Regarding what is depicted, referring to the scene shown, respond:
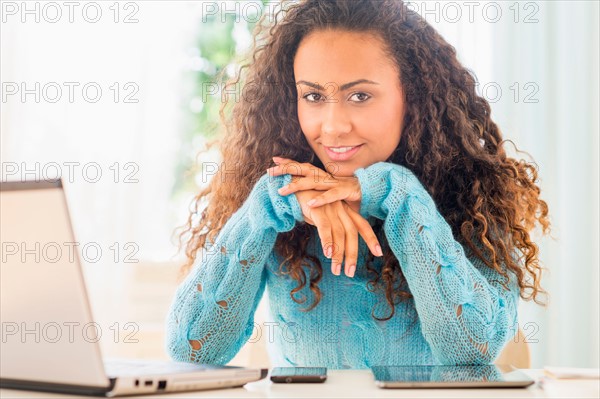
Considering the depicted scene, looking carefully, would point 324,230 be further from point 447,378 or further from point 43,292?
point 43,292

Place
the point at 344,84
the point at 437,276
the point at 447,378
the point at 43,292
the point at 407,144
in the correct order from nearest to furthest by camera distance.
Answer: the point at 43,292 < the point at 447,378 < the point at 437,276 < the point at 344,84 < the point at 407,144

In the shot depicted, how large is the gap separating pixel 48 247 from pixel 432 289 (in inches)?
28.4

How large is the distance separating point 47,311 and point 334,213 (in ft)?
2.09

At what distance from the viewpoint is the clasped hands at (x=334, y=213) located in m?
1.30

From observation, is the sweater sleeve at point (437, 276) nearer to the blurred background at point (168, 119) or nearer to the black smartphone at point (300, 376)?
the black smartphone at point (300, 376)

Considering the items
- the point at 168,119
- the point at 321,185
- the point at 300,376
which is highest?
the point at 168,119

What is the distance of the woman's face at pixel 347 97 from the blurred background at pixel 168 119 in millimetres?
853

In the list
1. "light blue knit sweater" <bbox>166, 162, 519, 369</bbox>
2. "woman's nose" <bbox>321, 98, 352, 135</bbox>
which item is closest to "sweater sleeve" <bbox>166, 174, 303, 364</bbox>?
"light blue knit sweater" <bbox>166, 162, 519, 369</bbox>

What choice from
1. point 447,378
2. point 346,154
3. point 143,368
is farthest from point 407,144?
point 143,368

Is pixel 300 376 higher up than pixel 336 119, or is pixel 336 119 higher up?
pixel 336 119

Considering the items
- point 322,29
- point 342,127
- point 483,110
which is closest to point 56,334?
point 342,127

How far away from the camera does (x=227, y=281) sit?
1339mm

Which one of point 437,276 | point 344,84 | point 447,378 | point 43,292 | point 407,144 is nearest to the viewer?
point 43,292

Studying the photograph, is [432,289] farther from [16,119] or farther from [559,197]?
[16,119]
